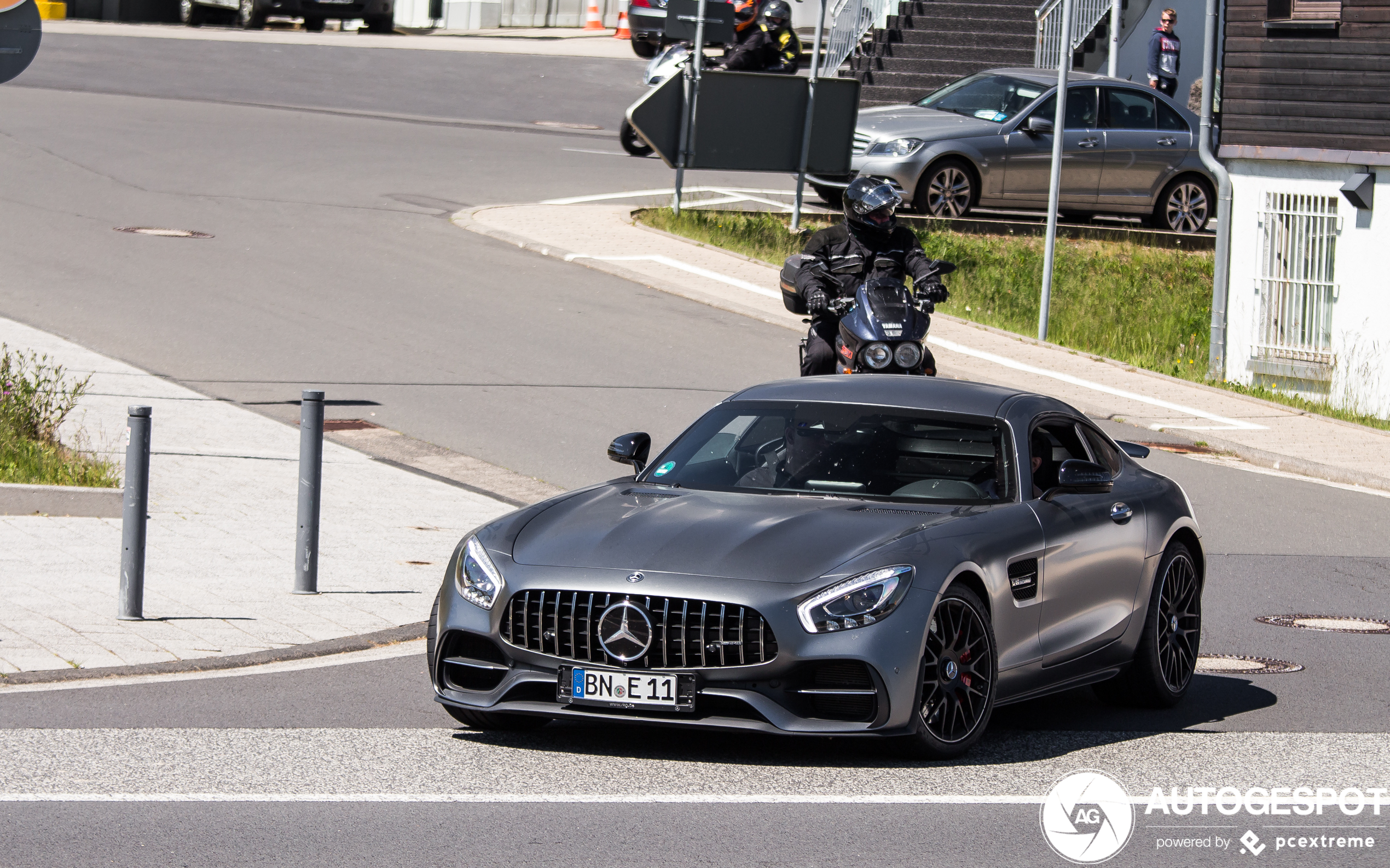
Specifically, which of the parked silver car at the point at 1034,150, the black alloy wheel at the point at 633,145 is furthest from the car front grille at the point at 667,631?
the black alloy wheel at the point at 633,145

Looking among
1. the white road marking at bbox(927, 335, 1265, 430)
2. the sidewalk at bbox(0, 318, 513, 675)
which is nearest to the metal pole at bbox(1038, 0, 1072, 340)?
the white road marking at bbox(927, 335, 1265, 430)

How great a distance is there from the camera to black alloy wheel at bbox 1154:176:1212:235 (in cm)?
2727

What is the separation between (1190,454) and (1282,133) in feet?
21.8

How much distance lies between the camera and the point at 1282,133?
71.6 ft

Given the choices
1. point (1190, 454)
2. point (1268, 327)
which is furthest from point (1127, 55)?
point (1190, 454)

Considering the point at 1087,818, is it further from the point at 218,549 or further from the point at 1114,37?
the point at 1114,37

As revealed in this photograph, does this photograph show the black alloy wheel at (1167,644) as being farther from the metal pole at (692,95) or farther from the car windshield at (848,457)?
the metal pole at (692,95)

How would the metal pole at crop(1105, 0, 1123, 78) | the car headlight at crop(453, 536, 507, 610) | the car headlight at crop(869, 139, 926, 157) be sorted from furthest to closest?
the metal pole at crop(1105, 0, 1123, 78), the car headlight at crop(869, 139, 926, 157), the car headlight at crop(453, 536, 507, 610)

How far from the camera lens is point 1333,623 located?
34.8ft

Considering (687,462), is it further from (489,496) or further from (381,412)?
(381,412)

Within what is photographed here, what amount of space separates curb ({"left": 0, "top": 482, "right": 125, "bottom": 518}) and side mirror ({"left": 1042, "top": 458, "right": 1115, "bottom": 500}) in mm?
6217

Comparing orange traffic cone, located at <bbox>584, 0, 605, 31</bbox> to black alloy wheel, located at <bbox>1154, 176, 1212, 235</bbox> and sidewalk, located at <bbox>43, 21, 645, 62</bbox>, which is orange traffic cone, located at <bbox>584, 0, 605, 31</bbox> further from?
black alloy wheel, located at <bbox>1154, 176, 1212, 235</bbox>

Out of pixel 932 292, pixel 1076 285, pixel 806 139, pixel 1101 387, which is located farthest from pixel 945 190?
pixel 932 292

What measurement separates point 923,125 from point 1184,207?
167 inches
